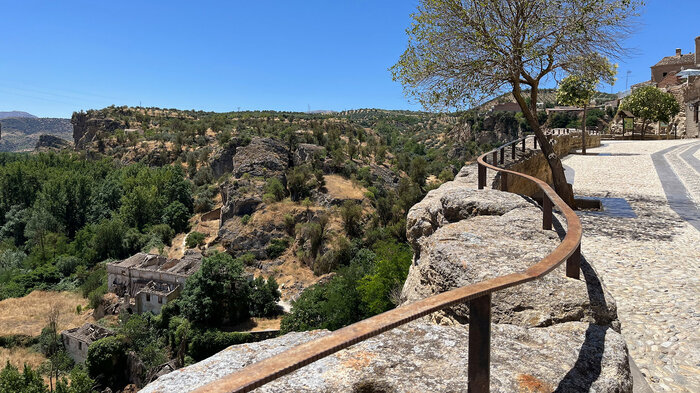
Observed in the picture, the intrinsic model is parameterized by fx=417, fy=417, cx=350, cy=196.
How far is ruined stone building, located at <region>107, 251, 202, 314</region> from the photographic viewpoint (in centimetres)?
3516

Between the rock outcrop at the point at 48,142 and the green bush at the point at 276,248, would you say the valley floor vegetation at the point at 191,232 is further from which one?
the rock outcrop at the point at 48,142

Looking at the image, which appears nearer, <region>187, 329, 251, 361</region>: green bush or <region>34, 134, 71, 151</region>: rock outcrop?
<region>187, 329, 251, 361</region>: green bush

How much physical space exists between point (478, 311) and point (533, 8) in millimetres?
9870

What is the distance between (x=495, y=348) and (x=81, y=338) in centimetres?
3624

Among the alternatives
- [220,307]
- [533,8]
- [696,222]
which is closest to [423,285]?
[696,222]

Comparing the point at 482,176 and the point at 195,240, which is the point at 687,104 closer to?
the point at 482,176

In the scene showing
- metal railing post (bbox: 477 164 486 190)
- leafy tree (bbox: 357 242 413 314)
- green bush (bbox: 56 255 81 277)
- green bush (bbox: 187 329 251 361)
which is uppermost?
metal railing post (bbox: 477 164 486 190)

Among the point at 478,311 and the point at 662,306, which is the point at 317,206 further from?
the point at 478,311

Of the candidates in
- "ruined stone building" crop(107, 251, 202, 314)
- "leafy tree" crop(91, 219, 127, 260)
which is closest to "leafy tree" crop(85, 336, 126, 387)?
"ruined stone building" crop(107, 251, 202, 314)

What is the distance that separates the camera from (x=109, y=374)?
97.7 ft

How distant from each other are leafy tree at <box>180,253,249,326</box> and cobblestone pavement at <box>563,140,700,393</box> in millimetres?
24387

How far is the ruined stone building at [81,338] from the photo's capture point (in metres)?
30.6

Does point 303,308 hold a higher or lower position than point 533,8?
lower

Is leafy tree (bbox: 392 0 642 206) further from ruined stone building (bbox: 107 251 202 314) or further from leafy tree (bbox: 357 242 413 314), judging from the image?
ruined stone building (bbox: 107 251 202 314)
